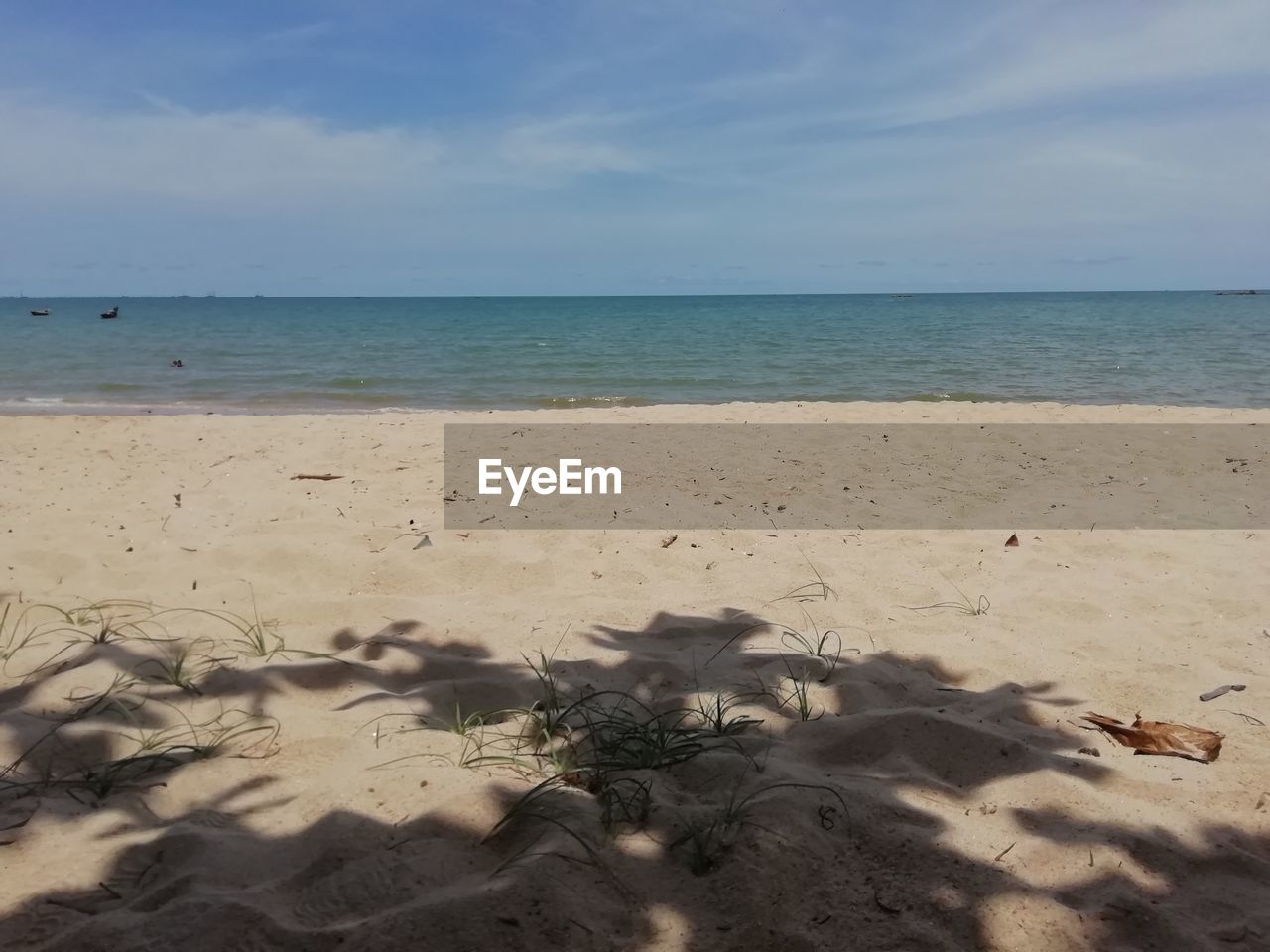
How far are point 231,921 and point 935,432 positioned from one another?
7.43 metres

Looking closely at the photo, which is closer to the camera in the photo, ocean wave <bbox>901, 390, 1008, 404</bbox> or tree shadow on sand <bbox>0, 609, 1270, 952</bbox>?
tree shadow on sand <bbox>0, 609, 1270, 952</bbox>

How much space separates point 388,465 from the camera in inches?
263

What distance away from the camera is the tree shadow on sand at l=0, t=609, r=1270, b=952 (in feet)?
5.29

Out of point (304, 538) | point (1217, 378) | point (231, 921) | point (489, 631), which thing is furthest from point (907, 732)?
point (1217, 378)

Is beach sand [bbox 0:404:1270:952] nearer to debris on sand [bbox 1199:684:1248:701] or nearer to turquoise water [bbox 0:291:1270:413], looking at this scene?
debris on sand [bbox 1199:684:1248:701]

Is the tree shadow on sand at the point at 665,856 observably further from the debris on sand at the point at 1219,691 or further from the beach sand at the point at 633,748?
the debris on sand at the point at 1219,691

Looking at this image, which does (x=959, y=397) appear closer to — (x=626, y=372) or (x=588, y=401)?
(x=588, y=401)

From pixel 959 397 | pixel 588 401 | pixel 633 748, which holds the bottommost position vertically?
pixel 633 748

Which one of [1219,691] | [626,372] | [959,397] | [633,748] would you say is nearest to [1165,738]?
[1219,691]

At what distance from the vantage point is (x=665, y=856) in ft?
5.99
